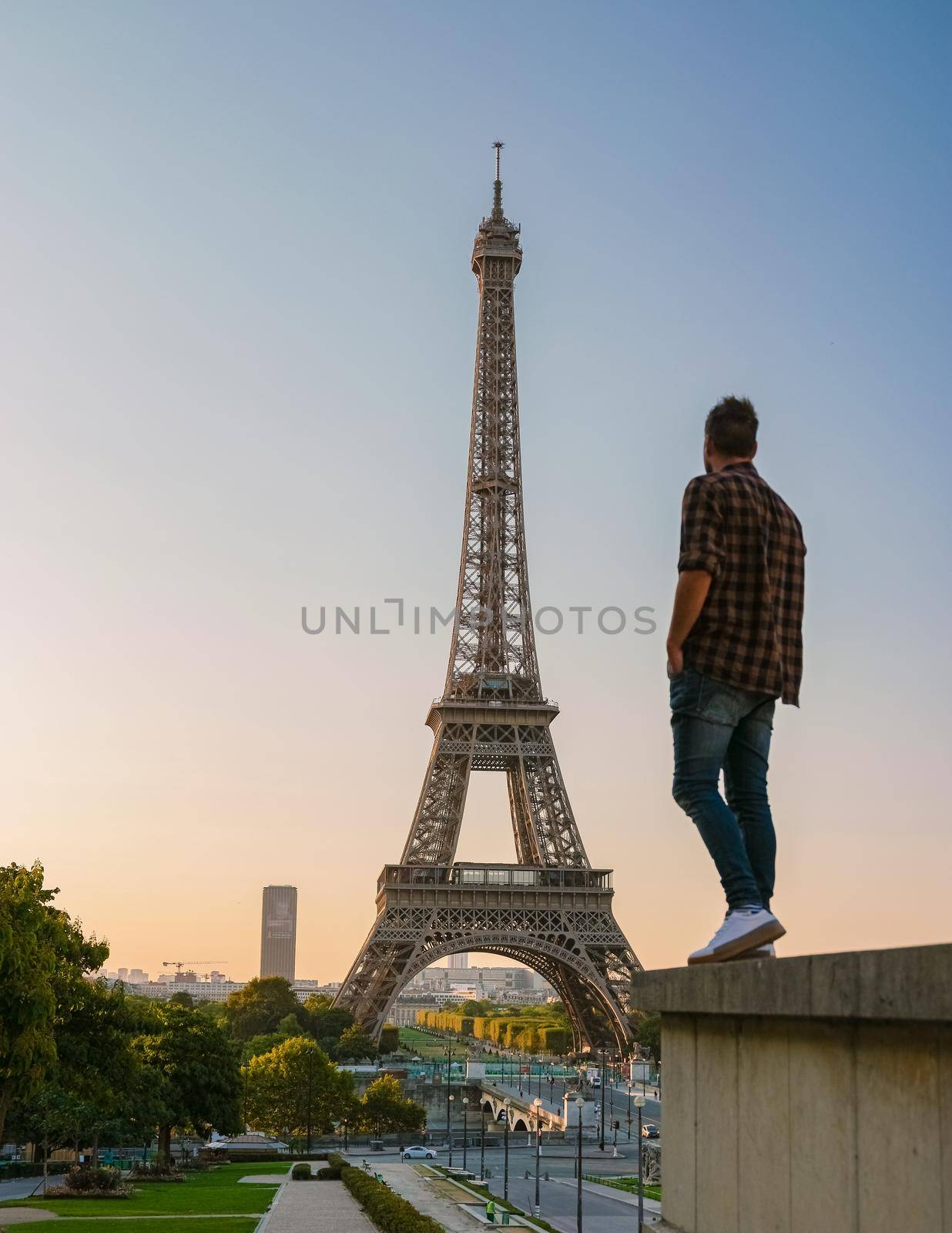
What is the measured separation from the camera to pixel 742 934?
6469 millimetres

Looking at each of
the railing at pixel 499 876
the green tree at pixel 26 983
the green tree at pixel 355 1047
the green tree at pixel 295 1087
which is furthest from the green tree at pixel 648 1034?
the green tree at pixel 26 983

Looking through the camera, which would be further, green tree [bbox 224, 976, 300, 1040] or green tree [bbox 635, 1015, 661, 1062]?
green tree [bbox 224, 976, 300, 1040]

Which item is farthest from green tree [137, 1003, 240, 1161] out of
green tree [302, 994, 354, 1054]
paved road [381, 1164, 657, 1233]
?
green tree [302, 994, 354, 1054]

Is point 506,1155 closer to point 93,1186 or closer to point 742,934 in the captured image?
point 93,1186

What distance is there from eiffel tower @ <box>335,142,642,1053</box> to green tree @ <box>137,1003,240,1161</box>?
16.3 m

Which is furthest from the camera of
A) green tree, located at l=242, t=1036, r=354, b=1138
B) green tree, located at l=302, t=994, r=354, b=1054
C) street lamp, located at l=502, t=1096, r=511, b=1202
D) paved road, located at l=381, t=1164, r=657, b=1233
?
green tree, located at l=302, t=994, r=354, b=1054

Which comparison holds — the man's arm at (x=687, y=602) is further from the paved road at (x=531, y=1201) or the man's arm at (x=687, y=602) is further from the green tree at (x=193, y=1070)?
the green tree at (x=193, y=1070)

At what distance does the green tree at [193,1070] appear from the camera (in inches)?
2256

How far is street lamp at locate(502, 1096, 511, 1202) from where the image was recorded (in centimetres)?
5709

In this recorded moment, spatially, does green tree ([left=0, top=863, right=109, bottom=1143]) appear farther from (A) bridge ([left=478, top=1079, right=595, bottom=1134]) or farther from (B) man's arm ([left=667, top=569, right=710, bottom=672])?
(A) bridge ([left=478, top=1079, right=595, bottom=1134])

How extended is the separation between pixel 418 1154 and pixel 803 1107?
75146 mm

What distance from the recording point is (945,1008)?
174 inches

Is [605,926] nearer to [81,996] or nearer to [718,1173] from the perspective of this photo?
[81,996]

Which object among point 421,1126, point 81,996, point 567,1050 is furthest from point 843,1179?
point 567,1050
